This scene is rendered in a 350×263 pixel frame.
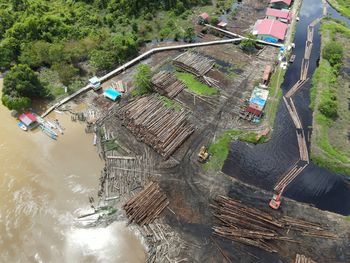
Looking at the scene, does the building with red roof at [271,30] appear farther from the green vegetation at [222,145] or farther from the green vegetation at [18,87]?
the green vegetation at [18,87]

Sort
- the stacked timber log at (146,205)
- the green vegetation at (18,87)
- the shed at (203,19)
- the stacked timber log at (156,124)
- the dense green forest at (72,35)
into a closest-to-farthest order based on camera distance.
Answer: the stacked timber log at (146,205) → the stacked timber log at (156,124) → the green vegetation at (18,87) → the dense green forest at (72,35) → the shed at (203,19)

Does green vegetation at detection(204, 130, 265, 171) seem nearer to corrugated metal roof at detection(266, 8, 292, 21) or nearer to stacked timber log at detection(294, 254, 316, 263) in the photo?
stacked timber log at detection(294, 254, 316, 263)

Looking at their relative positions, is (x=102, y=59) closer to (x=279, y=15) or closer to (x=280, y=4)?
(x=279, y=15)

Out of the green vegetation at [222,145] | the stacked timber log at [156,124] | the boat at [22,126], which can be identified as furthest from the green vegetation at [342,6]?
the boat at [22,126]

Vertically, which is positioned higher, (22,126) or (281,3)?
(281,3)

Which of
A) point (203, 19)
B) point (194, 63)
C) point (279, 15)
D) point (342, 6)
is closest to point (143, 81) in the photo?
point (194, 63)

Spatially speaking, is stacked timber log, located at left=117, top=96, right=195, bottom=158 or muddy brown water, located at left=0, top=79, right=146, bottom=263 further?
stacked timber log, located at left=117, top=96, right=195, bottom=158

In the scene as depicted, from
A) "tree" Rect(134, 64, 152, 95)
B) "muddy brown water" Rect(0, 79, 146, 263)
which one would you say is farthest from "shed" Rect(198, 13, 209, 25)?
"muddy brown water" Rect(0, 79, 146, 263)
